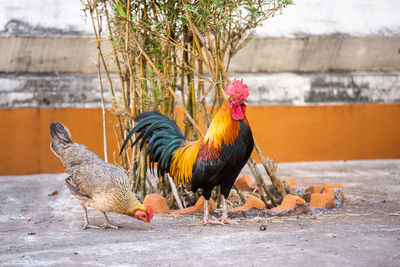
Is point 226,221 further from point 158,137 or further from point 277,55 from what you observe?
point 277,55

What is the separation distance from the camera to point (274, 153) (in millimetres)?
7887

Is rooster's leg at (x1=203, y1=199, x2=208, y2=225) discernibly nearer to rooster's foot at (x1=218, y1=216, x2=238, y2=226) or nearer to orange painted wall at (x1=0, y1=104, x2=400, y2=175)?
rooster's foot at (x1=218, y1=216, x2=238, y2=226)

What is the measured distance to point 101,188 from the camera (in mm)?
4348

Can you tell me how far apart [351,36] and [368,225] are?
15.0 ft

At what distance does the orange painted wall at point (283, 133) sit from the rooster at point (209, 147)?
98.2 inches

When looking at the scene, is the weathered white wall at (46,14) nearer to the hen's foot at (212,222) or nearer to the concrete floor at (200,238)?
the concrete floor at (200,238)

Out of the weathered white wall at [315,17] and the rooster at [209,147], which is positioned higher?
Result: the weathered white wall at [315,17]

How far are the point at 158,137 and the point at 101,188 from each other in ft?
2.79

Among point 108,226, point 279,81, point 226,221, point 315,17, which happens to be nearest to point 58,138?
point 108,226

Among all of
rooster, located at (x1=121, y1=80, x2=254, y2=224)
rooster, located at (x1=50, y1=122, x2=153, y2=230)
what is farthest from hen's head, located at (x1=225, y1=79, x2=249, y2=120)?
rooster, located at (x1=50, y1=122, x2=153, y2=230)

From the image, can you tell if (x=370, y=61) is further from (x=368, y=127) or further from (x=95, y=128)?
(x=95, y=128)

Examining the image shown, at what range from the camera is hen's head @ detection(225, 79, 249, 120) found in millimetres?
4379

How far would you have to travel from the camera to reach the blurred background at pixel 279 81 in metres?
7.22

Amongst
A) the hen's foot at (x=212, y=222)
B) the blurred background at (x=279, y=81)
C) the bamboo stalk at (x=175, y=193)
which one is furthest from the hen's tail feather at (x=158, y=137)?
the blurred background at (x=279, y=81)
